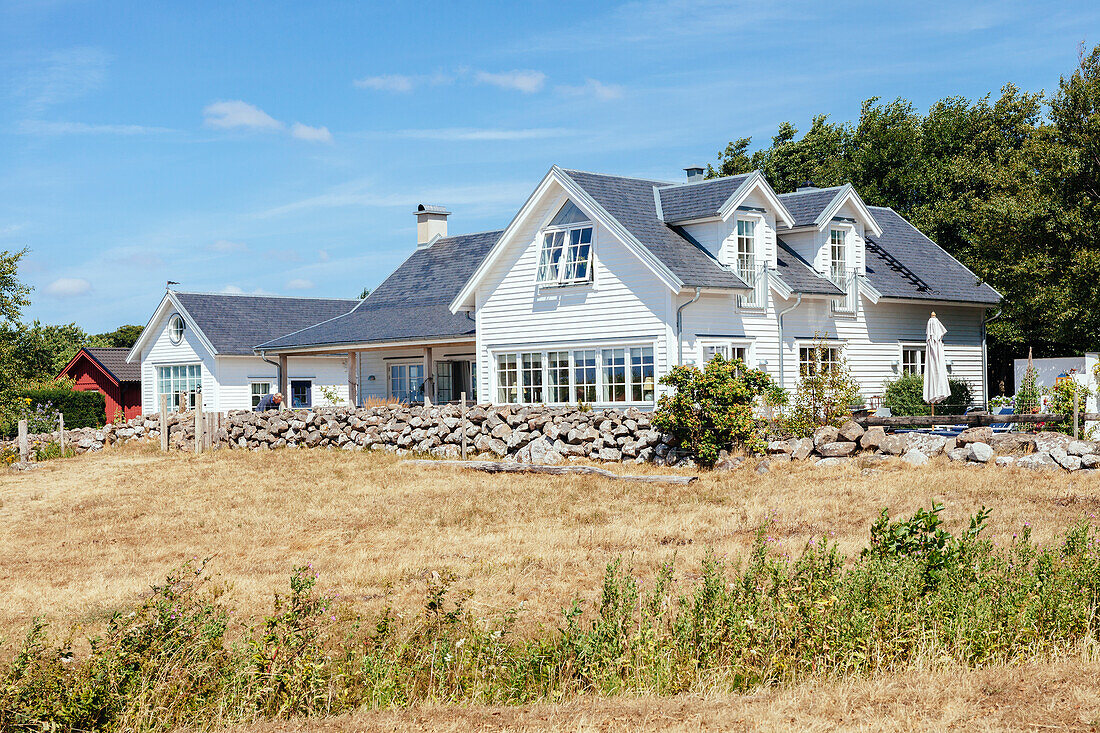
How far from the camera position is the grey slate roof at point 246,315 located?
38.3 meters

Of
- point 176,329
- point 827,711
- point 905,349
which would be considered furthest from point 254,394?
point 827,711

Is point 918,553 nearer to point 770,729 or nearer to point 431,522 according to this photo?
point 770,729

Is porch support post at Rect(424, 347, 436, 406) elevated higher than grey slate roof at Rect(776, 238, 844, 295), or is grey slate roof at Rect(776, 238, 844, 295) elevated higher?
grey slate roof at Rect(776, 238, 844, 295)

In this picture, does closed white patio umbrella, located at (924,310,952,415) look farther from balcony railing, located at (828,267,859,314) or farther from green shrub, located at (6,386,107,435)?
green shrub, located at (6,386,107,435)

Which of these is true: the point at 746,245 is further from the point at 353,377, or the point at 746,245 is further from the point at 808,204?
the point at 353,377

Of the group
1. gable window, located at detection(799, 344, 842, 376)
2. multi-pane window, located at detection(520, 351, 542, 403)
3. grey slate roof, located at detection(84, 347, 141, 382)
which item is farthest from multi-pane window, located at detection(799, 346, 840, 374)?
grey slate roof, located at detection(84, 347, 141, 382)

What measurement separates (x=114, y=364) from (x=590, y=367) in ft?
90.0

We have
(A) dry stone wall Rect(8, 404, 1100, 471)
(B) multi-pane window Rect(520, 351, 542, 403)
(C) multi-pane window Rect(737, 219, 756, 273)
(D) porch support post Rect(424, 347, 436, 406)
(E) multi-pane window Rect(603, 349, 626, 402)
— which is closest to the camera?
(A) dry stone wall Rect(8, 404, 1100, 471)

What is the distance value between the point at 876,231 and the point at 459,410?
41.7 ft

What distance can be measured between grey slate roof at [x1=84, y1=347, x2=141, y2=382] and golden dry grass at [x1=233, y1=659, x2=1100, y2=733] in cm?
4056

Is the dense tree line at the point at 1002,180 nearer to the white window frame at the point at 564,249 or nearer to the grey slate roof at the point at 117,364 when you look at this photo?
the white window frame at the point at 564,249

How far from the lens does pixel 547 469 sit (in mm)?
21188

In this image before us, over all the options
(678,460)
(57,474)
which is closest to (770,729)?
(678,460)

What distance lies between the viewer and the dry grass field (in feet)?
21.1
